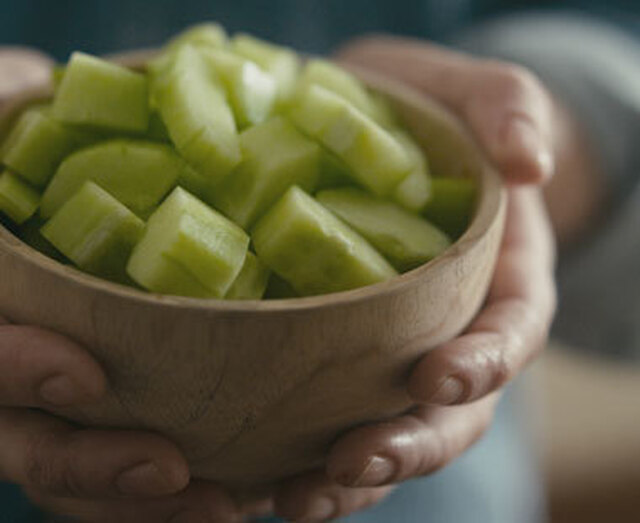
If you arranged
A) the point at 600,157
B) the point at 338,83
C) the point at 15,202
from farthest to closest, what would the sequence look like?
the point at 600,157
the point at 338,83
the point at 15,202

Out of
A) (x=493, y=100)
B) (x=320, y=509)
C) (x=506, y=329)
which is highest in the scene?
(x=493, y=100)

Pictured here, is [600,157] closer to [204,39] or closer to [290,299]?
[204,39]

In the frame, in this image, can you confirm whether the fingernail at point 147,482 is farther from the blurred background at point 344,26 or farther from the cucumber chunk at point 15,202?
the blurred background at point 344,26

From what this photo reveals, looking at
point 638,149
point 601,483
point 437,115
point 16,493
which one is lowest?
point 601,483

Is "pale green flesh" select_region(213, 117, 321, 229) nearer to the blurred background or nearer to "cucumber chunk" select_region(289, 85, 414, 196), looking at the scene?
"cucumber chunk" select_region(289, 85, 414, 196)

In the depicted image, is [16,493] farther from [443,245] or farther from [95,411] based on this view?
[443,245]

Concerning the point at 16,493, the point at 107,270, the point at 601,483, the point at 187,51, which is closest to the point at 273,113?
the point at 187,51

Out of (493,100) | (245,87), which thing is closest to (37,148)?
(245,87)

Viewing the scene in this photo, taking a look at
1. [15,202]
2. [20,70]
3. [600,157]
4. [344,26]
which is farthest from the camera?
[344,26]
